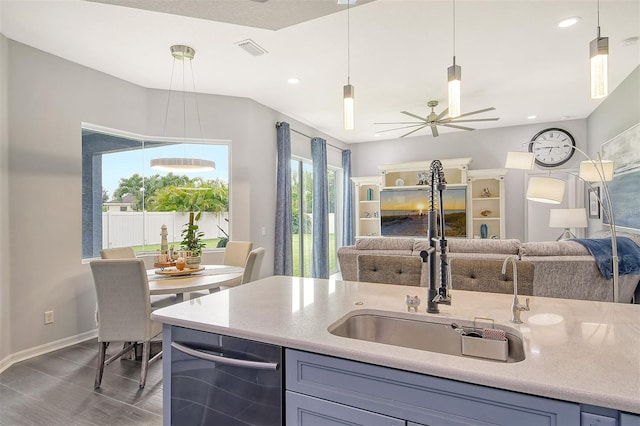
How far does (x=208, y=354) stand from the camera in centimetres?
132

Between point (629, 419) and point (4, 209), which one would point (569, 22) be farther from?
point (4, 209)

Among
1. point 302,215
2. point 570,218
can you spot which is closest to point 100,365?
point 302,215

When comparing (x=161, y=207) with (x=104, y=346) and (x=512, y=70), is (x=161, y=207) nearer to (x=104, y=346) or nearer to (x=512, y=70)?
(x=104, y=346)

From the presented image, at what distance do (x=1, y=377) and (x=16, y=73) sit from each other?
2718 mm

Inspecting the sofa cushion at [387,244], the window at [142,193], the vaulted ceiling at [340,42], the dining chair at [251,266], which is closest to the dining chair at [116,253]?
the window at [142,193]

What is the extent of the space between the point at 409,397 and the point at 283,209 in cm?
423

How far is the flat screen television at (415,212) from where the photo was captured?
21.1 ft

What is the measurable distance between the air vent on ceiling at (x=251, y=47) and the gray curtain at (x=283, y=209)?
186 centimetres

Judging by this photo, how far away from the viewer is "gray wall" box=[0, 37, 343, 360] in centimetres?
304

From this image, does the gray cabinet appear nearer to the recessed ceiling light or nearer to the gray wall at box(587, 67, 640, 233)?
the recessed ceiling light

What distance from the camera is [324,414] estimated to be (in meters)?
1.10

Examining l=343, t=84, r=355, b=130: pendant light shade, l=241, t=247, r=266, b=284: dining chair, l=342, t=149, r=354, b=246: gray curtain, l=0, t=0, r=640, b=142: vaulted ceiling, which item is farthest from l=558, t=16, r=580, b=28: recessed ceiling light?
l=342, t=149, r=354, b=246: gray curtain

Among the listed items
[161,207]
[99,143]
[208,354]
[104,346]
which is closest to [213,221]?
[161,207]

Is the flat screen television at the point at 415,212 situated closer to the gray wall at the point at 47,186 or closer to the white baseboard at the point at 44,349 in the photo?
the gray wall at the point at 47,186
